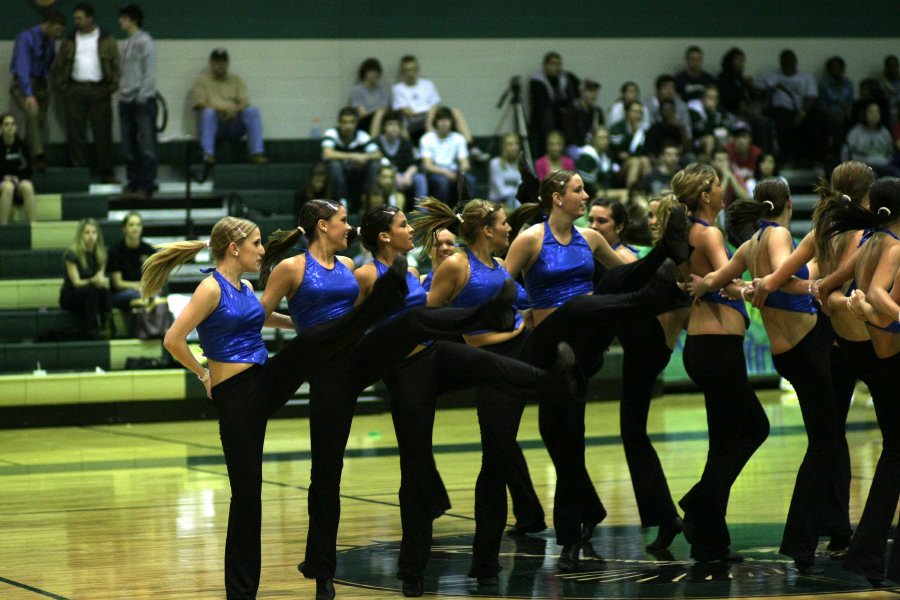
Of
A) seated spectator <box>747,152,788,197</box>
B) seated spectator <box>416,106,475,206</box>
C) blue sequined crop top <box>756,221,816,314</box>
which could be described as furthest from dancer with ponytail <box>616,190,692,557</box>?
seated spectator <box>747,152,788,197</box>

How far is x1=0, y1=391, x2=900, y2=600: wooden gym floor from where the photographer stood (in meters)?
5.68

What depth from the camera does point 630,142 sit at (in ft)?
49.3

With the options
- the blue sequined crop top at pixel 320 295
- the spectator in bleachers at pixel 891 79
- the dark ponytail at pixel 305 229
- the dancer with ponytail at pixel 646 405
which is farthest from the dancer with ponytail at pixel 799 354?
the spectator in bleachers at pixel 891 79

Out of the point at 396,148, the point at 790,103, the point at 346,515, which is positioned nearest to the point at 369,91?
the point at 396,148

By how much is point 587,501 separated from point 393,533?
1.08 metres

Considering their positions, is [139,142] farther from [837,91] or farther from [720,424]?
[720,424]

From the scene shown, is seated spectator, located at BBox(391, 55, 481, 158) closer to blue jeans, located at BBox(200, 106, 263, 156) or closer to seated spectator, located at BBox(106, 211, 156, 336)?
blue jeans, located at BBox(200, 106, 263, 156)

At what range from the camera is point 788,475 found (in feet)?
28.0

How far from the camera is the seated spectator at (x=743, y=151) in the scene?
1523cm

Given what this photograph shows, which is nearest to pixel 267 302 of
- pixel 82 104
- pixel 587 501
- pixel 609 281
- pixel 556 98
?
pixel 609 281

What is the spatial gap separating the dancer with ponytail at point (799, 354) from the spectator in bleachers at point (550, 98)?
31.7 ft

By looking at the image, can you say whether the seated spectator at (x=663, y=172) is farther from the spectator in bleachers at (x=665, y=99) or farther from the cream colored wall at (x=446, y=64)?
the cream colored wall at (x=446, y=64)

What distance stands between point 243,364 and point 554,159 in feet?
31.1

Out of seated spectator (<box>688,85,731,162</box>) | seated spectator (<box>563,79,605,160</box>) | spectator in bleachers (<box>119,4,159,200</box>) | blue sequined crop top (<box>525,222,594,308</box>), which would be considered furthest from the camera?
seated spectator (<box>688,85,731,162</box>)
